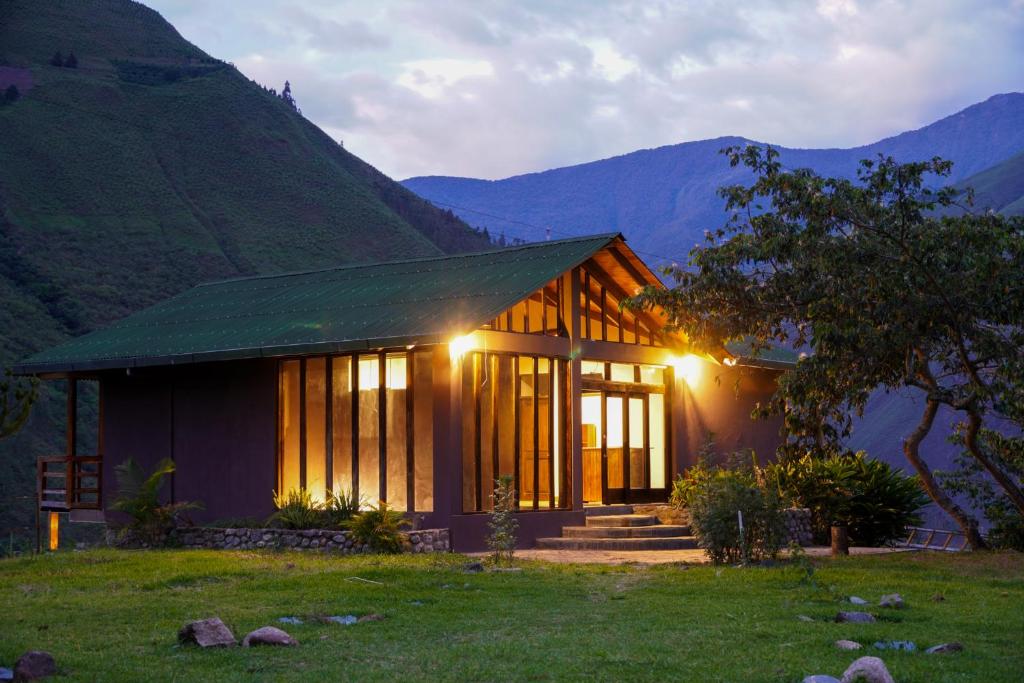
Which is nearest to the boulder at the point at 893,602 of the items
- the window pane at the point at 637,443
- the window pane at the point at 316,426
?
the window pane at the point at 316,426

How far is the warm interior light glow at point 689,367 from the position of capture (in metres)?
22.6

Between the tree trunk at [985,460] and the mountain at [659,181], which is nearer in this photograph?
the tree trunk at [985,460]

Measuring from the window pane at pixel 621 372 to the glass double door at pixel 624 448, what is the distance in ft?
0.81

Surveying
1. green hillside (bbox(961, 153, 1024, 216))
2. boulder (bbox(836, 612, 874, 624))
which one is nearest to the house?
boulder (bbox(836, 612, 874, 624))

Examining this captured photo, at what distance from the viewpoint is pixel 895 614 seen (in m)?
10.1

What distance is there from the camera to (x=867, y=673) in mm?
7082

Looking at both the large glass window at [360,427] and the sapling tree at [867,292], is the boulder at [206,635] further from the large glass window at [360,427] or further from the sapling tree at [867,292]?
the sapling tree at [867,292]

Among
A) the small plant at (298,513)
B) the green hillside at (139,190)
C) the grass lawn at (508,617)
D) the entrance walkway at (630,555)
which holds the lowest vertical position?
the entrance walkway at (630,555)

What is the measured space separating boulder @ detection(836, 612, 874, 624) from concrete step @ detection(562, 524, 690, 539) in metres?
8.87

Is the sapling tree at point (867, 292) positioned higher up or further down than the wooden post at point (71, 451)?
higher up

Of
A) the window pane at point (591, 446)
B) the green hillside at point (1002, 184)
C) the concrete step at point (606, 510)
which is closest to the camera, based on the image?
the concrete step at point (606, 510)

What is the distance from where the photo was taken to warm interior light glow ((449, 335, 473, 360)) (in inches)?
697

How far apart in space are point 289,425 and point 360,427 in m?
1.51

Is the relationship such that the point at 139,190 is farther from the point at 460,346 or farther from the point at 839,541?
the point at 839,541
